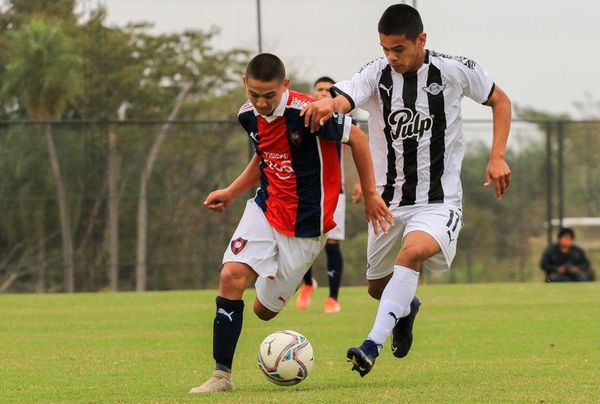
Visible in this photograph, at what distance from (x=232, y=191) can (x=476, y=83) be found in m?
1.47

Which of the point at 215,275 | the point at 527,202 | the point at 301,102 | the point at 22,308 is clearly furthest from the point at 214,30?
the point at 301,102

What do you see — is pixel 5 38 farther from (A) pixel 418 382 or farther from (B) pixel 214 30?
(A) pixel 418 382

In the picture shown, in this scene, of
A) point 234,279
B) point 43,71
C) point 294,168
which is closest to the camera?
point 234,279

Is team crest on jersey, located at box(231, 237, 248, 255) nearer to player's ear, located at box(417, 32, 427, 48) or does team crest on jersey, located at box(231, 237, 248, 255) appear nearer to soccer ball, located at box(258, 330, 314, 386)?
soccer ball, located at box(258, 330, 314, 386)

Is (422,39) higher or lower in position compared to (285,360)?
higher

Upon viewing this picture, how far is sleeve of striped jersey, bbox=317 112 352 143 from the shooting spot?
21.1 feet

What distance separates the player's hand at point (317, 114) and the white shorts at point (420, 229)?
0.82 metres

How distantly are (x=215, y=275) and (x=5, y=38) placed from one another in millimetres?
6301

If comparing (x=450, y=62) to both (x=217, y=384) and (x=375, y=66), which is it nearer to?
(x=375, y=66)

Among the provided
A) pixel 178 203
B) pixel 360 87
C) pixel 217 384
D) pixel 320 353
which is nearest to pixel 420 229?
pixel 360 87

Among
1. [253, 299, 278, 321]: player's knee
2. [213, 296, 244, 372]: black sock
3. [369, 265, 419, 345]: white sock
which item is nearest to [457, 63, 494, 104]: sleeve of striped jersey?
[369, 265, 419, 345]: white sock

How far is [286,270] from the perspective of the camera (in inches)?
258

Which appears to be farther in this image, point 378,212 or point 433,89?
point 433,89

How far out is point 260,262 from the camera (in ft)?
21.1
